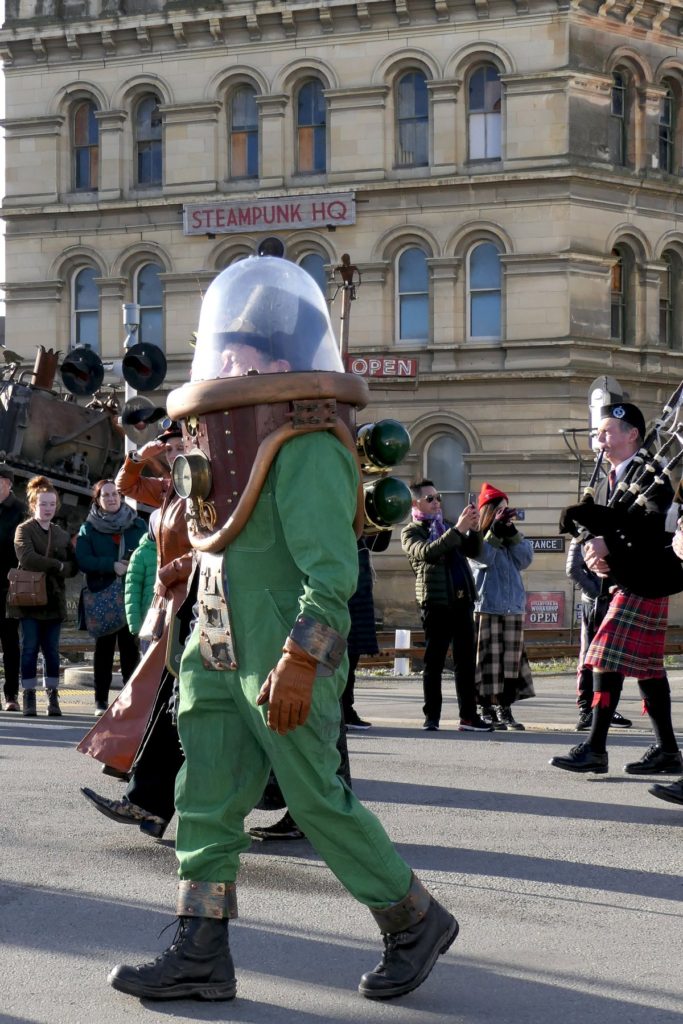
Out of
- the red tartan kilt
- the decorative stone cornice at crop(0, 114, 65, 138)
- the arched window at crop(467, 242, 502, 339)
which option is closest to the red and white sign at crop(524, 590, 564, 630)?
the arched window at crop(467, 242, 502, 339)

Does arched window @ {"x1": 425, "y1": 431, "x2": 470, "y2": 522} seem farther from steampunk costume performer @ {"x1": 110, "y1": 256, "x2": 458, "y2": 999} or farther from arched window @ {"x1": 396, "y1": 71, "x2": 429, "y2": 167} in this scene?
steampunk costume performer @ {"x1": 110, "y1": 256, "x2": 458, "y2": 999}

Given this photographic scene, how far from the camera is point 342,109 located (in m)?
38.4

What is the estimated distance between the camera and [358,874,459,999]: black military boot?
5039 mm

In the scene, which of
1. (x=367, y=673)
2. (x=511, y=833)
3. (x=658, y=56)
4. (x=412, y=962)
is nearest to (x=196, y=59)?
(x=658, y=56)

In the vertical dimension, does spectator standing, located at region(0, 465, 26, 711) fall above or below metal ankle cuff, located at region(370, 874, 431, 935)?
above

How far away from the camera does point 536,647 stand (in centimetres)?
2366

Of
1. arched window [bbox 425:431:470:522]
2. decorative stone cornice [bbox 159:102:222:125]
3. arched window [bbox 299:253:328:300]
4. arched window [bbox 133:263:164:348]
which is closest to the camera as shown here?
arched window [bbox 425:431:470:522]

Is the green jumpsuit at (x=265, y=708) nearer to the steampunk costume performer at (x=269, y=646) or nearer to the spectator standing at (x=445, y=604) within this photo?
the steampunk costume performer at (x=269, y=646)

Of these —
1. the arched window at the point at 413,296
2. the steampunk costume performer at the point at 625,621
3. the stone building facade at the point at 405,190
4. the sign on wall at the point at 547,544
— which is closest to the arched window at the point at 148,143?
the stone building facade at the point at 405,190

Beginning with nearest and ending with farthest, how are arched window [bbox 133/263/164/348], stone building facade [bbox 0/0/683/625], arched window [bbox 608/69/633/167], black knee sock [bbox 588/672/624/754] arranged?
black knee sock [bbox 588/672/624/754] < stone building facade [bbox 0/0/683/625] < arched window [bbox 608/69/633/167] < arched window [bbox 133/263/164/348]

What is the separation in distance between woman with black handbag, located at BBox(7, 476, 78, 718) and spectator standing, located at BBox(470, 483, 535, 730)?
3329mm

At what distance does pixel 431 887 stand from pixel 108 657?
293 inches

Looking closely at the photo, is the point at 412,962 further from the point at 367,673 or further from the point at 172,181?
the point at 172,181

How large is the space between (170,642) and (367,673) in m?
14.3
